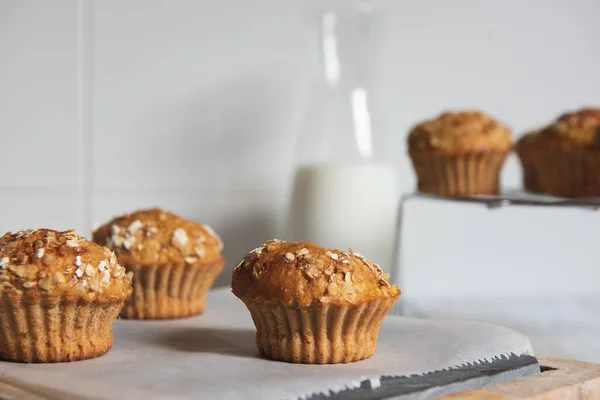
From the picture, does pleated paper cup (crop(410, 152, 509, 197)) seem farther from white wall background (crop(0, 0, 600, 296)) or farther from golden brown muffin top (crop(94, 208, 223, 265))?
golden brown muffin top (crop(94, 208, 223, 265))

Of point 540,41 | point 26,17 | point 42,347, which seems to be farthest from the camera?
point 540,41

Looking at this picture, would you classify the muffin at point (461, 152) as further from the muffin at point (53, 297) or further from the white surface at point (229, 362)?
the muffin at point (53, 297)

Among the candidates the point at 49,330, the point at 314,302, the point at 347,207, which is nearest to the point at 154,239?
the point at 49,330

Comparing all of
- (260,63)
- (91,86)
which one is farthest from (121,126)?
(260,63)

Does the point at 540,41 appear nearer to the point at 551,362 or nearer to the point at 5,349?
the point at 551,362

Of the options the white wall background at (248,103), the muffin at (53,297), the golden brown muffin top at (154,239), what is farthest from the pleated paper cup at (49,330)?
the white wall background at (248,103)

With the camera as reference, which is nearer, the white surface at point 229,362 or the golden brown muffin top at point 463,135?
the white surface at point 229,362
